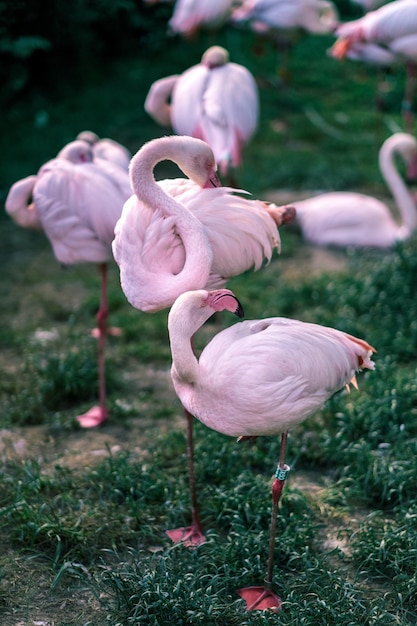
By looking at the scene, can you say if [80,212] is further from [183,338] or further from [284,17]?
[284,17]

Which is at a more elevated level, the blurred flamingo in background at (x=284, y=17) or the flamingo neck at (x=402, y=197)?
the blurred flamingo in background at (x=284, y=17)

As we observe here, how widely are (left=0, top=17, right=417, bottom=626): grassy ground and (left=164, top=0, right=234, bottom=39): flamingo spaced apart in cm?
286

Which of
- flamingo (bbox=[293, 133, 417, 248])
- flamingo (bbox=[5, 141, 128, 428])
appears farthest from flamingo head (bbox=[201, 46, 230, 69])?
flamingo (bbox=[5, 141, 128, 428])

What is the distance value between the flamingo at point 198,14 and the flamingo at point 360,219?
8.69 feet

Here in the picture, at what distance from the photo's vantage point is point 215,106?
5504 millimetres

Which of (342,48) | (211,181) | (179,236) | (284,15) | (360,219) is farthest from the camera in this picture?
(284,15)

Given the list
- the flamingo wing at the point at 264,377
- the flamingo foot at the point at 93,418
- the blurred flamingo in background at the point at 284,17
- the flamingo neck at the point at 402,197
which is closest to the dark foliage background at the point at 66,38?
the blurred flamingo in background at the point at 284,17

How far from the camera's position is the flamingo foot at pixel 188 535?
10.7 feet

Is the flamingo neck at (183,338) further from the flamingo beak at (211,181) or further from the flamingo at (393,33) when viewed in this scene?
the flamingo at (393,33)

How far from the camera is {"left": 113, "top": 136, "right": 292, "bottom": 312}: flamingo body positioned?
3322 mm

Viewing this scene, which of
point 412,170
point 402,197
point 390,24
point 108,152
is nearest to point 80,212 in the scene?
point 108,152

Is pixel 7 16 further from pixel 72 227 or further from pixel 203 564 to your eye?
pixel 203 564

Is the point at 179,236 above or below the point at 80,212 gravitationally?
above

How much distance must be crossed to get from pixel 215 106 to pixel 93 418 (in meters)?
2.33
